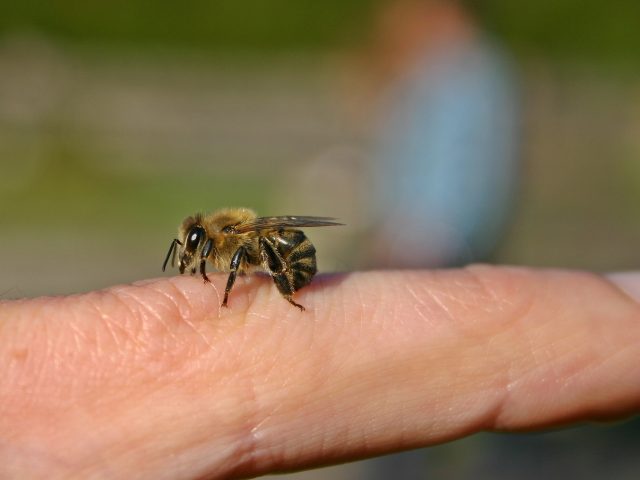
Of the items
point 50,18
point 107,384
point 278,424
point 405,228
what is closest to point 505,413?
point 278,424

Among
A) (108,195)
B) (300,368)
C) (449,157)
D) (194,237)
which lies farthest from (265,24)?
(300,368)

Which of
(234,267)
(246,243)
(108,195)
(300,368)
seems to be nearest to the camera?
(300,368)

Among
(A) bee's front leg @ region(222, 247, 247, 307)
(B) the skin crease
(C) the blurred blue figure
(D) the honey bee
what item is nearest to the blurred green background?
(C) the blurred blue figure

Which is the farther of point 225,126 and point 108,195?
point 225,126

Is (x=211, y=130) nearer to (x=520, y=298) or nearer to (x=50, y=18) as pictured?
(x=50, y=18)

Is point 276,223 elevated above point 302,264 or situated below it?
above

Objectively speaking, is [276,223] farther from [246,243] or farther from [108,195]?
[108,195]

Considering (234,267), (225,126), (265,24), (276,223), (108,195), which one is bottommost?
(108,195)
